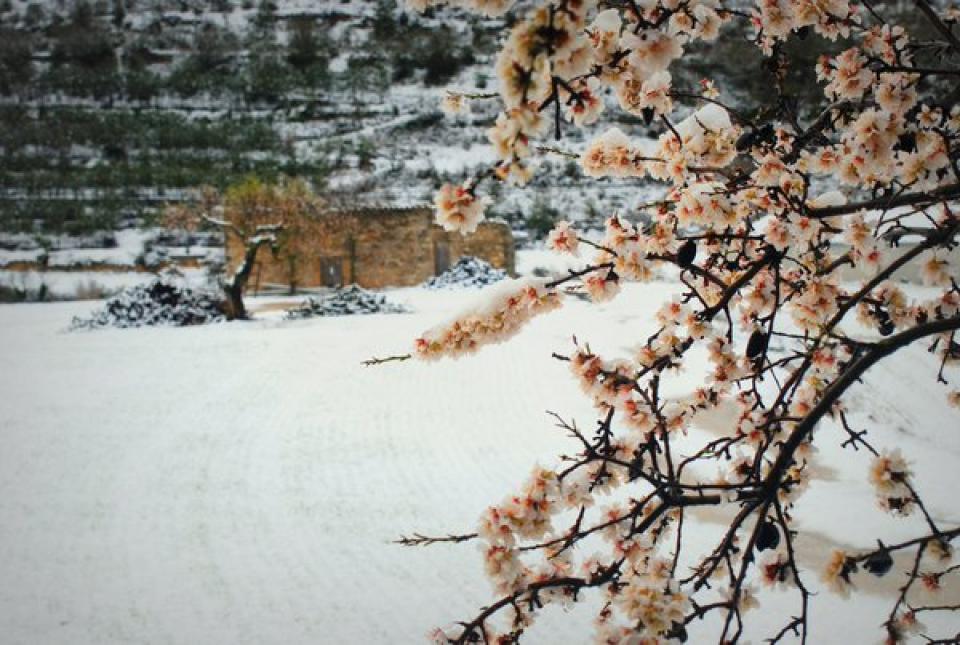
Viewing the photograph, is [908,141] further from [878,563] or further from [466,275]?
[466,275]

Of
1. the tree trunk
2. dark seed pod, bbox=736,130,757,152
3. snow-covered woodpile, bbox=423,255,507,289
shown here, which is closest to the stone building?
snow-covered woodpile, bbox=423,255,507,289

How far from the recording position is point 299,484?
4430 millimetres

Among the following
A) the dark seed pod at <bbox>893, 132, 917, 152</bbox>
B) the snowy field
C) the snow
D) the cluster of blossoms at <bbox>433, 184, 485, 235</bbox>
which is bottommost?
the snowy field

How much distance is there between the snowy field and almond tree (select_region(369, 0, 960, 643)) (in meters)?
0.75

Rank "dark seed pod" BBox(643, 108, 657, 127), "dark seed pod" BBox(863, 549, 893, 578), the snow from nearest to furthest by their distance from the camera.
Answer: "dark seed pod" BBox(863, 549, 893, 578) → "dark seed pod" BBox(643, 108, 657, 127) → the snow

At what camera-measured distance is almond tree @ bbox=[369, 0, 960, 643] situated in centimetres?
130

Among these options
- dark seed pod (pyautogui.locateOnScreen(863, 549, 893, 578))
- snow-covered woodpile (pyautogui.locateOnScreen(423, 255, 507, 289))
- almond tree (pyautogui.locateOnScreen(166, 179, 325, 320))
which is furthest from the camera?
snow-covered woodpile (pyautogui.locateOnScreen(423, 255, 507, 289))

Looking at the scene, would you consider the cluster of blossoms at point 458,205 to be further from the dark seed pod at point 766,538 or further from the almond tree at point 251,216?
the almond tree at point 251,216

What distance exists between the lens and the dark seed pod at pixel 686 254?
5.10ft

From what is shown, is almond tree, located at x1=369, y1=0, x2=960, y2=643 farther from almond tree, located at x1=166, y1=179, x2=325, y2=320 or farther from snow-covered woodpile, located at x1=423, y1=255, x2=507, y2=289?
snow-covered woodpile, located at x1=423, y1=255, x2=507, y2=289

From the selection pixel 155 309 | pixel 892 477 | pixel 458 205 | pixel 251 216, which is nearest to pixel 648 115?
pixel 458 205

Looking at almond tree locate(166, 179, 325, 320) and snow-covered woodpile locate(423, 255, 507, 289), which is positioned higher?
almond tree locate(166, 179, 325, 320)

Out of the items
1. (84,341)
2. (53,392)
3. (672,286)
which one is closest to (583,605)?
(53,392)

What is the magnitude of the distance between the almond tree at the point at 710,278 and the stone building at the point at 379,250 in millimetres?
14948
